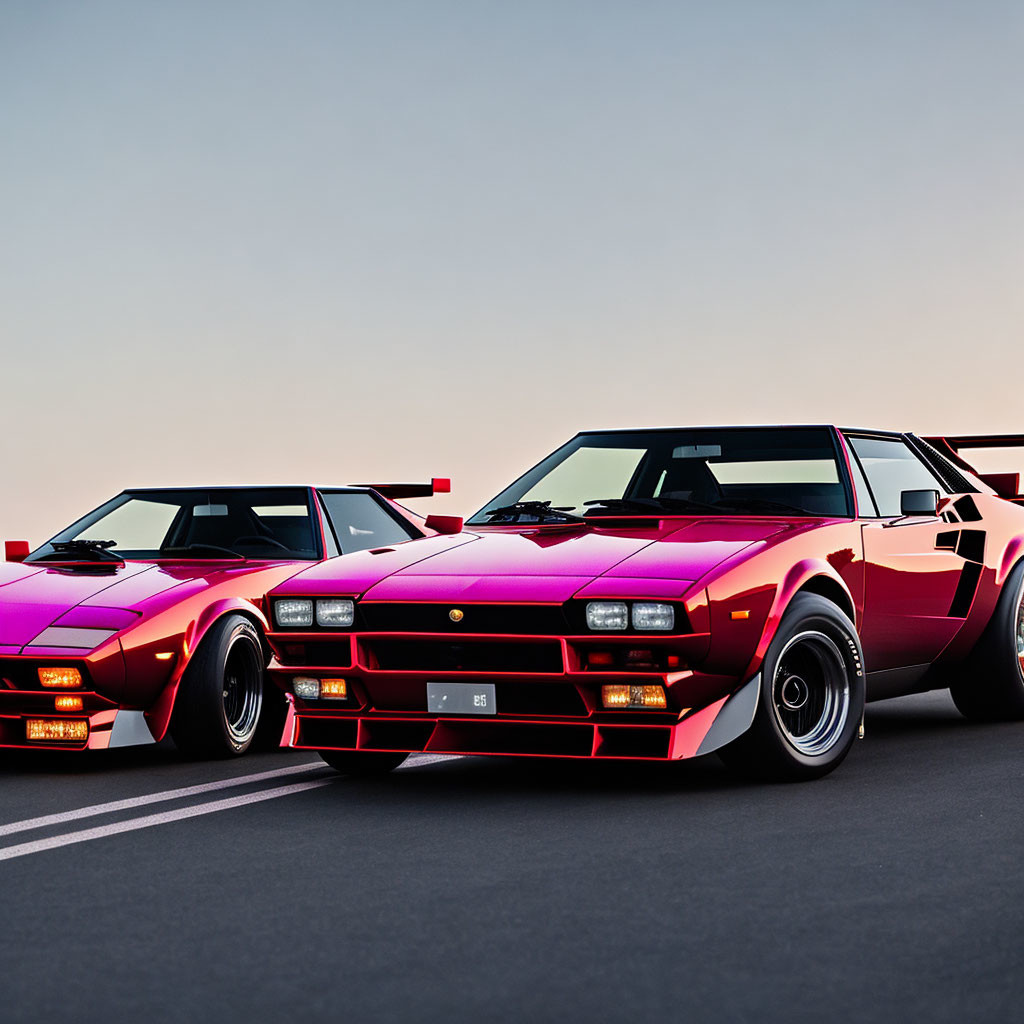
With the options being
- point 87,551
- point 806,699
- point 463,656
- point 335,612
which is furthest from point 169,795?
point 806,699

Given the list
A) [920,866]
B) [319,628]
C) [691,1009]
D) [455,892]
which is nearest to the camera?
[691,1009]

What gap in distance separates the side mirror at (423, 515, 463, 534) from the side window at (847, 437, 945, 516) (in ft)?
6.16

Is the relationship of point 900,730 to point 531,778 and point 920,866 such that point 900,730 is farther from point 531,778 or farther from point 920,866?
point 920,866

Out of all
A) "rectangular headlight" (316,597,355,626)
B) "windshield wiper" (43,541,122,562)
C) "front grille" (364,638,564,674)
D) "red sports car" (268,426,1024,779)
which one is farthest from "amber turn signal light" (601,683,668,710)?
"windshield wiper" (43,541,122,562)

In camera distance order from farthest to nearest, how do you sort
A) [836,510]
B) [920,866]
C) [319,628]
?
[836,510] → [319,628] → [920,866]

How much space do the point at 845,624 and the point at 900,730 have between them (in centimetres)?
215

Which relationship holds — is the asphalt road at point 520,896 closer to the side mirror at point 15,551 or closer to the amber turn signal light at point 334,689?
the amber turn signal light at point 334,689

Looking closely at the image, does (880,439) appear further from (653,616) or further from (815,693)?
(653,616)

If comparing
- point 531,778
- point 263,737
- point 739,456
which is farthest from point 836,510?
point 263,737

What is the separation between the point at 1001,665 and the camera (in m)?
8.23

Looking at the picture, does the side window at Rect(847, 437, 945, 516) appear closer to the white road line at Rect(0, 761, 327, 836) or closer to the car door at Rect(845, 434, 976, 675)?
the car door at Rect(845, 434, 976, 675)

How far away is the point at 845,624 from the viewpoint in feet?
21.6

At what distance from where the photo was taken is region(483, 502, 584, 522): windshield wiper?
720 centimetres

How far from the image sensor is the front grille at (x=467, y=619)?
19.5 ft
